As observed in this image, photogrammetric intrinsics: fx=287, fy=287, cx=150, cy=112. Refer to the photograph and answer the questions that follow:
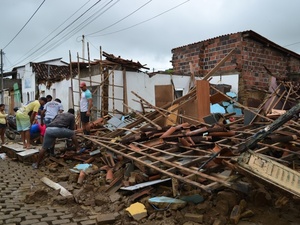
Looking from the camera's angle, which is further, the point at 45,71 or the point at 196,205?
the point at 45,71

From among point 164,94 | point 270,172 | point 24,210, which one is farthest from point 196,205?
point 164,94

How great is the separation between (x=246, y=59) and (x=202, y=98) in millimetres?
6849

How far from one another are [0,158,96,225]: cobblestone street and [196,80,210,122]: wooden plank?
4.30 metres

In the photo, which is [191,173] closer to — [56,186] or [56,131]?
[56,186]

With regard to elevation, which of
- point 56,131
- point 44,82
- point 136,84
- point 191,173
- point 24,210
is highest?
point 44,82

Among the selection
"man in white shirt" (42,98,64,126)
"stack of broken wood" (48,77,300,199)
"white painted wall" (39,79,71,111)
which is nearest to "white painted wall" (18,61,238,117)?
"white painted wall" (39,79,71,111)

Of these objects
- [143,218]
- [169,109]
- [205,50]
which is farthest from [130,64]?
[143,218]

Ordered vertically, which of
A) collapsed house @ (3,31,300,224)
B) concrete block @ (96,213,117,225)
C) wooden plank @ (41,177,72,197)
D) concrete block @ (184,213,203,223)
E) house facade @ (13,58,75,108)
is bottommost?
wooden plank @ (41,177,72,197)

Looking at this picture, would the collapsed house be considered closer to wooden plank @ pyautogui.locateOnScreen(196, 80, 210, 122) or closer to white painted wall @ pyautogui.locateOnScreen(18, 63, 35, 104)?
wooden plank @ pyautogui.locateOnScreen(196, 80, 210, 122)

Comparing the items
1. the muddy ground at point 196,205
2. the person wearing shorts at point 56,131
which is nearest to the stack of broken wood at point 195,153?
the muddy ground at point 196,205

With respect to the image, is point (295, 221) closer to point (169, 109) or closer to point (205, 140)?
point (205, 140)

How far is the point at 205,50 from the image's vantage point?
14719mm

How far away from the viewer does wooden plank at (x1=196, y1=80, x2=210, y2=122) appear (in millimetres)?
7590

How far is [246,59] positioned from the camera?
13.4 metres
